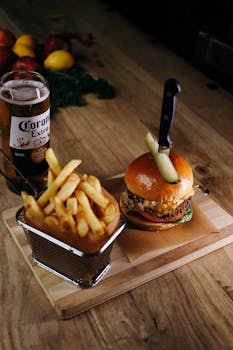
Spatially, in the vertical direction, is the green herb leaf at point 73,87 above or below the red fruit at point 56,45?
below

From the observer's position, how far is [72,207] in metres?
0.95

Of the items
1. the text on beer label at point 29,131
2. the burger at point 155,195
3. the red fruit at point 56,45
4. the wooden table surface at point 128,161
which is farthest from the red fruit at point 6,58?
the burger at point 155,195

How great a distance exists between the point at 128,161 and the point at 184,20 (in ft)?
4.17

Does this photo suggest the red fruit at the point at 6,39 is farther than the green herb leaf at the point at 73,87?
Yes

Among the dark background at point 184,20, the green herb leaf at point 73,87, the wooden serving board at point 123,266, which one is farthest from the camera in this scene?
the dark background at point 184,20

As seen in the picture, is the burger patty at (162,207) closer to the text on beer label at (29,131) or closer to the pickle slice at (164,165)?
the pickle slice at (164,165)

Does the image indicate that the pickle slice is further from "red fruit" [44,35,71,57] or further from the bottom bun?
"red fruit" [44,35,71,57]

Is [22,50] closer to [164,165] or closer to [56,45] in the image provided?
[56,45]

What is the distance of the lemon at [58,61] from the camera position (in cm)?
195

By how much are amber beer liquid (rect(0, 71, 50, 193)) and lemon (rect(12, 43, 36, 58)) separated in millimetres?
697

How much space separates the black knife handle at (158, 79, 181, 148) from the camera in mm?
1013

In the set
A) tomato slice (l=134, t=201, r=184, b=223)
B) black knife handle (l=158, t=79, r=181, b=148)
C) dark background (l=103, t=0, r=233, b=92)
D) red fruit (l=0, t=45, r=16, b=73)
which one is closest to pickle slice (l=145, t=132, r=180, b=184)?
black knife handle (l=158, t=79, r=181, b=148)

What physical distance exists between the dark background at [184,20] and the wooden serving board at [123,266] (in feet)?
3.58

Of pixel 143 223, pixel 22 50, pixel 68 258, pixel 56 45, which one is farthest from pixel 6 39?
pixel 68 258
